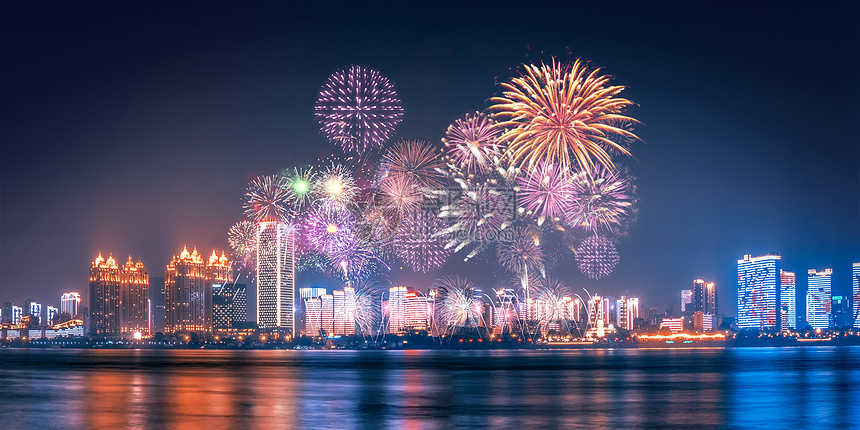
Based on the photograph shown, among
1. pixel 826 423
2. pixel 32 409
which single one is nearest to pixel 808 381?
pixel 826 423

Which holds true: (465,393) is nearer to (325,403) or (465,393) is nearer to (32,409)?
(325,403)

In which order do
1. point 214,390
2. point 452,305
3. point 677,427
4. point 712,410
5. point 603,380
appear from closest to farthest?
point 677,427, point 712,410, point 214,390, point 603,380, point 452,305

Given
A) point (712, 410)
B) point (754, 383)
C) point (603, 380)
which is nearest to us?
point (712, 410)

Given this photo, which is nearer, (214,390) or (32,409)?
(32,409)

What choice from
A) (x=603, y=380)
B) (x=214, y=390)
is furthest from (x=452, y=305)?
(x=214, y=390)

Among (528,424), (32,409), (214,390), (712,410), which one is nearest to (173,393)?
(214,390)

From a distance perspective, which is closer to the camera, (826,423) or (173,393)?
(826,423)

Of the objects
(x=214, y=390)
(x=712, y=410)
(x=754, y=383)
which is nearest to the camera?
(x=712, y=410)

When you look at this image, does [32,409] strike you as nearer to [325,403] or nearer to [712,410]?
[325,403]

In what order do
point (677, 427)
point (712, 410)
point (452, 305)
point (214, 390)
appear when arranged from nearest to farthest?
point (677, 427) → point (712, 410) → point (214, 390) → point (452, 305)
